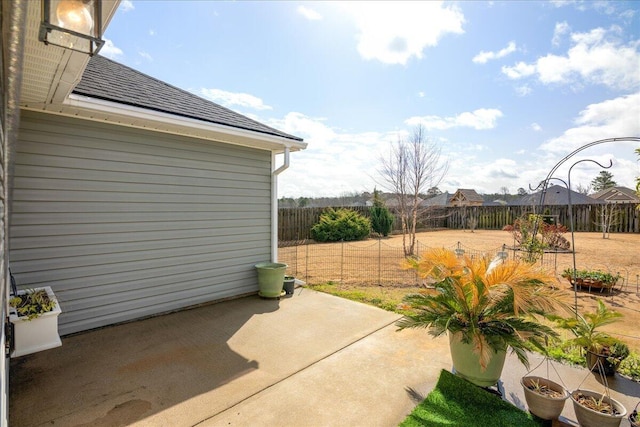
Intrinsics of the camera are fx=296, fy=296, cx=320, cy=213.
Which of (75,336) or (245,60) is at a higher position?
(245,60)

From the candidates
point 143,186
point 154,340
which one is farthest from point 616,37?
point 154,340

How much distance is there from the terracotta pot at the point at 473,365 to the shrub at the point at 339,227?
38.2 feet

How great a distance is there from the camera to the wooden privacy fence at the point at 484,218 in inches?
558

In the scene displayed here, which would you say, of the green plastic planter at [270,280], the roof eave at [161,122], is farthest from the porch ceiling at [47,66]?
the green plastic planter at [270,280]

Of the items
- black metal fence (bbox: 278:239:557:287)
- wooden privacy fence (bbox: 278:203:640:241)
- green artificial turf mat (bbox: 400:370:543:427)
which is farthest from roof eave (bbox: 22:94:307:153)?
wooden privacy fence (bbox: 278:203:640:241)

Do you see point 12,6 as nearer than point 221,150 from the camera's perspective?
Yes

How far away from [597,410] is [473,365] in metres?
0.80

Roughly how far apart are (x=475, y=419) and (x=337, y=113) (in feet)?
31.6

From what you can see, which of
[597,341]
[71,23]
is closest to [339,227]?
[597,341]

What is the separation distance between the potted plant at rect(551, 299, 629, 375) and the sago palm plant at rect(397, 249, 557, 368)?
0.43 m

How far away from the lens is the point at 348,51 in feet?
23.7

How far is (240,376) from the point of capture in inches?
115

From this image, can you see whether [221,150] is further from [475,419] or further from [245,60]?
[475,419]

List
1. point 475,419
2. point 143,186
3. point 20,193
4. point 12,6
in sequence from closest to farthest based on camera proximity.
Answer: point 12,6 < point 475,419 < point 20,193 < point 143,186
